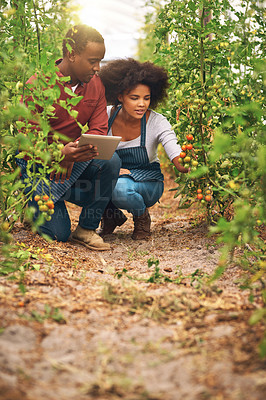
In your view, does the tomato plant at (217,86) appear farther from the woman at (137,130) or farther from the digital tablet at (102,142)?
the digital tablet at (102,142)

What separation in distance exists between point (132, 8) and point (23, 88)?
667 centimetres

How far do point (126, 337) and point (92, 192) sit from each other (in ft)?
5.46

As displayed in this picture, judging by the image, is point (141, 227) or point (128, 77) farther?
point (141, 227)

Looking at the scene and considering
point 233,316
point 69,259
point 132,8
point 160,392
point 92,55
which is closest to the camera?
point 160,392

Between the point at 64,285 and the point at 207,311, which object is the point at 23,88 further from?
the point at 207,311

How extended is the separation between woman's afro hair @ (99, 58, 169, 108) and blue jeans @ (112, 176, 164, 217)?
64cm

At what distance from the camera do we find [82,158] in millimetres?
2523

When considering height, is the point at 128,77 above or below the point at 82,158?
above

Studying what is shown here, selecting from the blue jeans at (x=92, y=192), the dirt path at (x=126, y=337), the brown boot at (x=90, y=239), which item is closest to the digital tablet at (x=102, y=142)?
the blue jeans at (x=92, y=192)

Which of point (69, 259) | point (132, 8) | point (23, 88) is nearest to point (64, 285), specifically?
point (69, 259)

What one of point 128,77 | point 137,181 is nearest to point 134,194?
point 137,181

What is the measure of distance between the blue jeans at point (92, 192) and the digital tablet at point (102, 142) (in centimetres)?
13

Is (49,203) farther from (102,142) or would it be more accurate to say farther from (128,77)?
(128,77)

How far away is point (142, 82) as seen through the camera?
297cm
